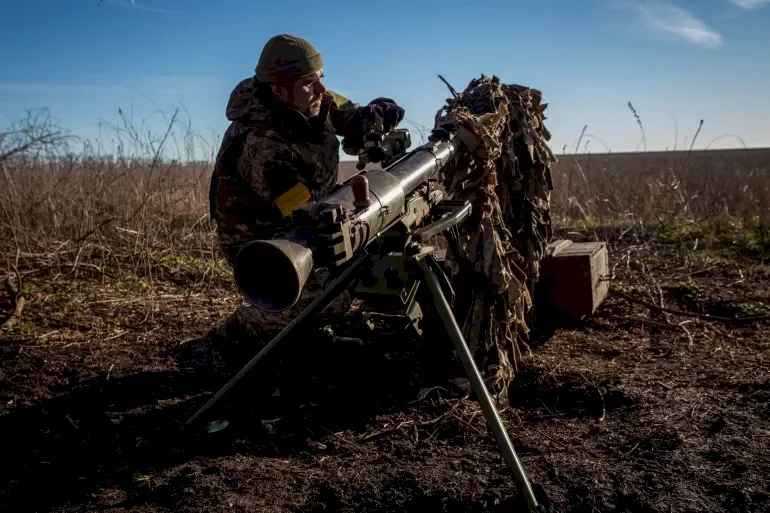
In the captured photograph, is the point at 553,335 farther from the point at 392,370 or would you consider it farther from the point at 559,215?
the point at 559,215

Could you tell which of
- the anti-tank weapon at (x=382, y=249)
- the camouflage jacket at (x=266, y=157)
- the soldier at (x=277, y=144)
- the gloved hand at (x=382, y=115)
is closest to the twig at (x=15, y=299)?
the soldier at (x=277, y=144)

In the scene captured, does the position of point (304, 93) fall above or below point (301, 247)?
above

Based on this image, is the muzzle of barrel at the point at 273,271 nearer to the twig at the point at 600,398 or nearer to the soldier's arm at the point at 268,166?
the soldier's arm at the point at 268,166

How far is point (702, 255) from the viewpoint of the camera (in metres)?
6.45

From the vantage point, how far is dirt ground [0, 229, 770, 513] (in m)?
2.56

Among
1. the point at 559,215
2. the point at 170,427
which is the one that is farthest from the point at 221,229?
the point at 559,215

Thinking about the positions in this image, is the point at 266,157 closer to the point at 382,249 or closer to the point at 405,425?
the point at 382,249

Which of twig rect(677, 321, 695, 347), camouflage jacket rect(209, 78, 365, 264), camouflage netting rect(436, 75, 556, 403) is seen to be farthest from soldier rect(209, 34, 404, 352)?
twig rect(677, 321, 695, 347)

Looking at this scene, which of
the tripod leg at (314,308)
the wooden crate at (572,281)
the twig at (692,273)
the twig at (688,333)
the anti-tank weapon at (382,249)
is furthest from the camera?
the twig at (692,273)

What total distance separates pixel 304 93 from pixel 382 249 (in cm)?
147

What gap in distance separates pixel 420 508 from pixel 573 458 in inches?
27.9

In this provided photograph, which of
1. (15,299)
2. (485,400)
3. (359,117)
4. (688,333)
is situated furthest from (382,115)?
(15,299)

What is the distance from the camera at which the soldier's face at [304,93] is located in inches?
146

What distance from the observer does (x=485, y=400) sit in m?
2.39
